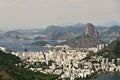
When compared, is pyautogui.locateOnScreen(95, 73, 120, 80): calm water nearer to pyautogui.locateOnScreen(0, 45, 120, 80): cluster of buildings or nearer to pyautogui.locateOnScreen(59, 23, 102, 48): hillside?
pyautogui.locateOnScreen(0, 45, 120, 80): cluster of buildings

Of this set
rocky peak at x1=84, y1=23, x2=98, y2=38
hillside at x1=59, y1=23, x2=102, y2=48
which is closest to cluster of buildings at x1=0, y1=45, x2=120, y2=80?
hillside at x1=59, y1=23, x2=102, y2=48

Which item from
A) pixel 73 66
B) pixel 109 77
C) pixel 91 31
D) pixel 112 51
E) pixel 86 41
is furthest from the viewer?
pixel 91 31

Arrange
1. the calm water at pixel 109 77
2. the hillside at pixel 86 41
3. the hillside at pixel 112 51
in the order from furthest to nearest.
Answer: the hillside at pixel 86 41 → the hillside at pixel 112 51 → the calm water at pixel 109 77

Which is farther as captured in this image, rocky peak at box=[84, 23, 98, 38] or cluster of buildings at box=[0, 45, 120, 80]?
rocky peak at box=[84, 23, 98, 38]

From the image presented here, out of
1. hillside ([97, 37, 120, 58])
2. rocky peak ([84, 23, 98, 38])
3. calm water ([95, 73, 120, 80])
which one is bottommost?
calm water ([95, 73, 120, 80])

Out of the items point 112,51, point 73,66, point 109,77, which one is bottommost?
point 109,77

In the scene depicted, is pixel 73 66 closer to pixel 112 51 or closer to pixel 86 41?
pixel 112 51

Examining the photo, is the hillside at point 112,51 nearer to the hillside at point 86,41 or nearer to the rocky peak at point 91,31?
the hillside at point 86,41

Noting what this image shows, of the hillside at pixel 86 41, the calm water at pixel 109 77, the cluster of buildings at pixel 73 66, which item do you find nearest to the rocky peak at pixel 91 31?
the hillside at pixel 86 41

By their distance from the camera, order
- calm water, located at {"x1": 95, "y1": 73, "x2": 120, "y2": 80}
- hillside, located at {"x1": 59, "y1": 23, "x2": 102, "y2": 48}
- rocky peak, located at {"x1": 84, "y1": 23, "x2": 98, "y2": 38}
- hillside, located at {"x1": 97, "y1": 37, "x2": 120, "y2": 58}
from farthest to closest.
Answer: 1. rocky peak, located at {"x1": 84, "y1": 23, "x2": 98, "y2": 38}
2. hillside, located at {"x1": 59, "y1": 23, "x2": 102, "y2": 48}
3. hillside, located at {"x1": 97, "y1": 37, "x2": 120, "y2": 58}
4. calm water, located at {"x1": 95, "y1": 73, "x2": 120, "y2": 80}

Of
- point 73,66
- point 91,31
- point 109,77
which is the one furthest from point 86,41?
point 109,77

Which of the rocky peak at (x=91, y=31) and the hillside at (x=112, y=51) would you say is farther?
the rocky peak at (x=91, y=31)

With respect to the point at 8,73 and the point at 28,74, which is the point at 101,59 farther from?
the point at 8,73
